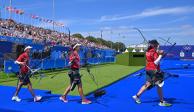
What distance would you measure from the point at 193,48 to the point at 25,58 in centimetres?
3884

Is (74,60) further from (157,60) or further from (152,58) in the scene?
(157,60)

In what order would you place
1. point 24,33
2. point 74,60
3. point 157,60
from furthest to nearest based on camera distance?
point 24,33
point 74,60
point 157,60

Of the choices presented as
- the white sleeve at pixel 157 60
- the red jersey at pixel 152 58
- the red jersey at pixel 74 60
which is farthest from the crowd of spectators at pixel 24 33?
the white sleeve at pixel 157 60

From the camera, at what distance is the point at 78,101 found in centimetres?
991

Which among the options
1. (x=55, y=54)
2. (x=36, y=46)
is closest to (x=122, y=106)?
(x=36, y=46)

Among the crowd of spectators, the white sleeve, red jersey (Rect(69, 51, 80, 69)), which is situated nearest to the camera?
the white sleeve

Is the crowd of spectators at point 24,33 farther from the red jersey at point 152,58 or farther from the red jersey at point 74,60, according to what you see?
the red jersey at point 152,58

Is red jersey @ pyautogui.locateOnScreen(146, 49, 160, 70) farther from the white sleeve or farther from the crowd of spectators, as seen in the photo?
the crowd of spectators

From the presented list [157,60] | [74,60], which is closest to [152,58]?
[157,60]

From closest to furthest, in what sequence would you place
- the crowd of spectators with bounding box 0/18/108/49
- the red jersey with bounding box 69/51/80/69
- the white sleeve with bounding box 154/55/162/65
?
1. the white sleeve with bounding box 154/55/162/65
2. the red jersey with bounding box 69/51/80/69
3. the crowd of spectators with bounding box 0/18/108/49

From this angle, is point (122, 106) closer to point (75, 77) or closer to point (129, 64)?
point (75, 77)

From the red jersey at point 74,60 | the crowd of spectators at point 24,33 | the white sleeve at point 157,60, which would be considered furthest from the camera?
the crowd of spectators at point 24,33

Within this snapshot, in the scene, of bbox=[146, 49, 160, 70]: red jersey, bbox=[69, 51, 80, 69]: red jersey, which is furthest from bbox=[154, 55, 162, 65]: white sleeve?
bbox=[69, 51, 80, 69]: red jersey

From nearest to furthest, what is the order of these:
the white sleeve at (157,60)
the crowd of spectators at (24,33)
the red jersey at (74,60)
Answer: the white sleeve at (157,60)
the red jersey at (74,60)
the crowd of spectators at (24,33)
